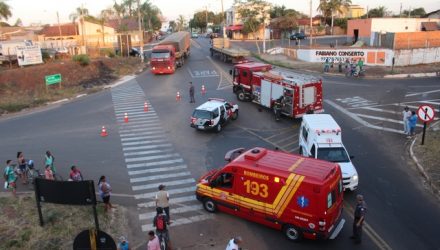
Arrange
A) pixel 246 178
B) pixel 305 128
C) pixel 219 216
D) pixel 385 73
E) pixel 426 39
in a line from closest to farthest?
pixel 246 178
pixel 219 216
pixel 305 128
pixel 385 73
pixel 426 39

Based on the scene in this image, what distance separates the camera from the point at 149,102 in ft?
107

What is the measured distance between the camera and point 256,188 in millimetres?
12633

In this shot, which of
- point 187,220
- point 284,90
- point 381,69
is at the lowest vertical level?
point 187,220

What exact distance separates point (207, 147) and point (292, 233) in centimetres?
971

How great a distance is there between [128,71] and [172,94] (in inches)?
660

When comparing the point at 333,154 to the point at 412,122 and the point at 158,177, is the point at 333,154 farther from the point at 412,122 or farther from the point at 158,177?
the point at 412,122

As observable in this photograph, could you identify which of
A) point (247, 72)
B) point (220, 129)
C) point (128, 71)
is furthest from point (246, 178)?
point (128, 71)

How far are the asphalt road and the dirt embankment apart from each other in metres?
3.04

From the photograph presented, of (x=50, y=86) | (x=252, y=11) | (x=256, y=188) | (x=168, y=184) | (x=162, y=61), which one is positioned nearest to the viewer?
(x=256, y=188)

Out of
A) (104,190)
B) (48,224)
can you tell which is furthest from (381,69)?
(48,224)

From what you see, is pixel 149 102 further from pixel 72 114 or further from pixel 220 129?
pixel 220 129

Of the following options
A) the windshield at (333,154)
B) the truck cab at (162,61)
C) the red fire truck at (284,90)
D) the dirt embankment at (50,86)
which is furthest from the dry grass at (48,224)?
the truck cab at (162,61)

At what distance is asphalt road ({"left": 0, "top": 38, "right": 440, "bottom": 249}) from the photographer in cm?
1296

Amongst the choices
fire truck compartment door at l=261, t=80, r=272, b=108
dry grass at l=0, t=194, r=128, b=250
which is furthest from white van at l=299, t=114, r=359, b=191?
fire truck compartment door at l=261, t=80, r=272, b=108
